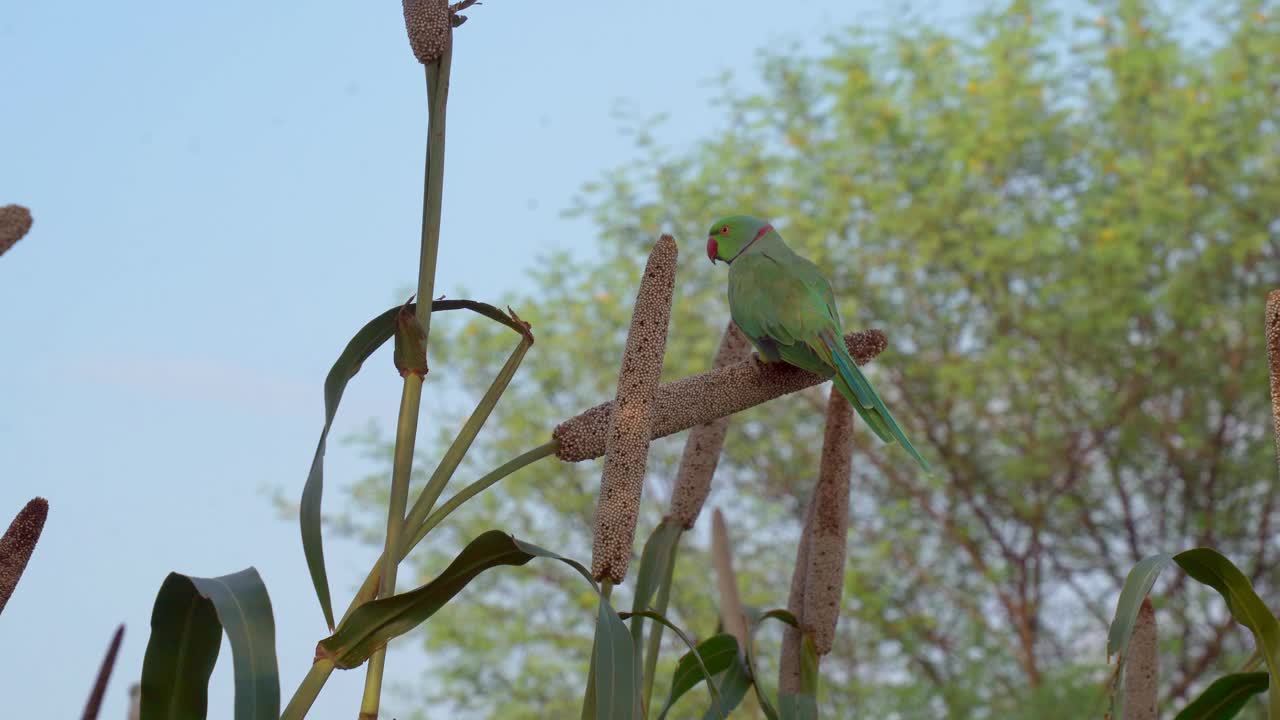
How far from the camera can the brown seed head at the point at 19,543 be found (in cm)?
113

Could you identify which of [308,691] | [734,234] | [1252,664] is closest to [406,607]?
[308,691]

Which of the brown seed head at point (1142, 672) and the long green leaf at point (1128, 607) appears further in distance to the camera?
the brown seed head at point (1142, 672)

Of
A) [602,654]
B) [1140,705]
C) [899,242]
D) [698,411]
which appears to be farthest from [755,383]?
[899,242]

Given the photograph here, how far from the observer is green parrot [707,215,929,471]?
1682 mm

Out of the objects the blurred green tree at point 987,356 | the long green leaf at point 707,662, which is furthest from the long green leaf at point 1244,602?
the blurred green tree at point 987,356

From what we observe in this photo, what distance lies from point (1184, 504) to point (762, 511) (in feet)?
9.93

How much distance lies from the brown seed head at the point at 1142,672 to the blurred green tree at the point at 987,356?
673cm

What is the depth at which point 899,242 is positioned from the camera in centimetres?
930

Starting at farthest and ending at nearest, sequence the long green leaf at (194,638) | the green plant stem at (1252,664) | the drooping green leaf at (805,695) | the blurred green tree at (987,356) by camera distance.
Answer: the blurred green tree at (987,356)
the drooping green leaf at (805,695)
the green plant stem at (1252,664)
the long green leaf at (194,638)

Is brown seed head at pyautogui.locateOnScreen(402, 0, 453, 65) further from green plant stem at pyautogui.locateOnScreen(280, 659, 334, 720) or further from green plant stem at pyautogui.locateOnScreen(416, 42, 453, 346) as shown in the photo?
green plant stem at pyautogui.locateOnScreen(280, 659, 334, 720)

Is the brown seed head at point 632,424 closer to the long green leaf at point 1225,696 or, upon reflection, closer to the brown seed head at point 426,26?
the brown seed head at point 426,26

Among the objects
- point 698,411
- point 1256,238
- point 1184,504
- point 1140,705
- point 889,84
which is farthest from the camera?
point 889,84

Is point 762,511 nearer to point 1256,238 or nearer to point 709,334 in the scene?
point 709,334

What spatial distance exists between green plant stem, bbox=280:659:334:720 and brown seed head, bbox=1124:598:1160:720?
3.40ft
